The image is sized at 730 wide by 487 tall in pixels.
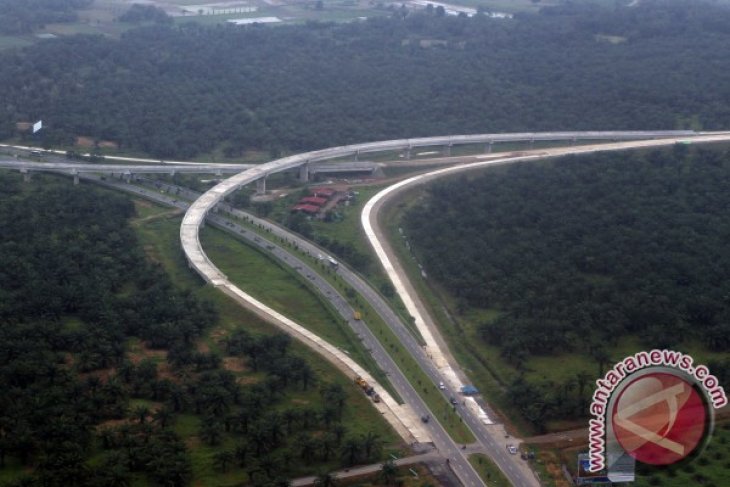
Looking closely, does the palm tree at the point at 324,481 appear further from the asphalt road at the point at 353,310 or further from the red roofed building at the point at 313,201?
the red roofed building at the point at 313,201

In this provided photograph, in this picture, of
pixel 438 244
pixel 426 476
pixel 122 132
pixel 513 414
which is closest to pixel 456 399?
pixel 513 414

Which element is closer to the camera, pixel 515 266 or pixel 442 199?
pixel 515 266

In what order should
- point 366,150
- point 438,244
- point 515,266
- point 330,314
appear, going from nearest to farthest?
1. point 330,314
2. point 515,266
3. point 438,244
4. point 366,150

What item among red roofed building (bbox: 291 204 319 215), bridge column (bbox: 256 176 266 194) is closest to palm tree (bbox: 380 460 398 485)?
red roofed building (bbox: 291 204 319 215)

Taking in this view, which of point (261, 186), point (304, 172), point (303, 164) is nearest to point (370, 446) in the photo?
point (261, 186)

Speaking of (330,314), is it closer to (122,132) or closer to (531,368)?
(531,368)

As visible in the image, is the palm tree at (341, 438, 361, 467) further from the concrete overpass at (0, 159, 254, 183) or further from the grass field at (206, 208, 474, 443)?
the concrete overpass at (0, 159, 254, 183)

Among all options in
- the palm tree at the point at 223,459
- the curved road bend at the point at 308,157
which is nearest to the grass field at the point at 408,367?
the curved road bend at the point at 308,157
